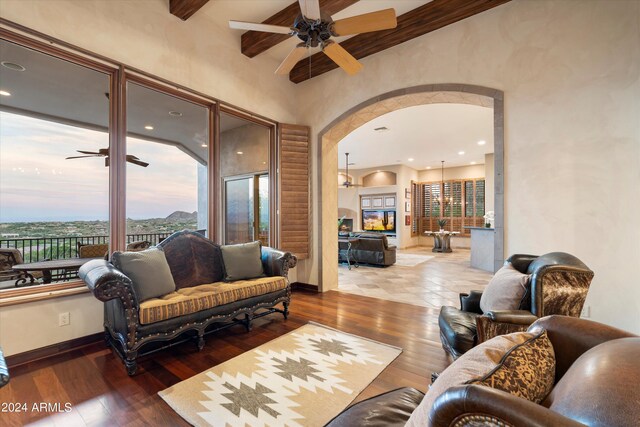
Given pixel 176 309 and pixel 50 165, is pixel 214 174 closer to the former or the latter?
pixel 50 165

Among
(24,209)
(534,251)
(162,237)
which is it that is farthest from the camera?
(162,237)

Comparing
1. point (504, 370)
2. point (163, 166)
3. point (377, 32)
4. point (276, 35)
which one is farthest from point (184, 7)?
point (504, 370)

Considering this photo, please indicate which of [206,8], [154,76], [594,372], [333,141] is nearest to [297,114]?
[333,141]

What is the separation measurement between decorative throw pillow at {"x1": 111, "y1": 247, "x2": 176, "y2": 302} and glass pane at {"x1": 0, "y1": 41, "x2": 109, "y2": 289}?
1.85 ft

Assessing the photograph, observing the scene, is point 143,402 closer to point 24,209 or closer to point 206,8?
point 24,209

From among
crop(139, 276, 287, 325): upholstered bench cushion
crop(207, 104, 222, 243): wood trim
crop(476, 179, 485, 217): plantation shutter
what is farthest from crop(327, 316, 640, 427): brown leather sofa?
crop(476, 179, 485, 217): plantation shutter

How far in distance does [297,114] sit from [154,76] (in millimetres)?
2365

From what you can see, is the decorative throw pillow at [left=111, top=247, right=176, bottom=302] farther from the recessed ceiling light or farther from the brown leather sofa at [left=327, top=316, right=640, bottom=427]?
the brown leather sofa at [left=327, top=316, right=640, bottom=427]

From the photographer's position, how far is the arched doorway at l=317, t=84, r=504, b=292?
312 cm

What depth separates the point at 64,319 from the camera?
2480mm

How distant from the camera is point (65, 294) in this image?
2.47 metres

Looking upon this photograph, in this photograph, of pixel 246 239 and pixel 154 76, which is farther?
pixel 246 239

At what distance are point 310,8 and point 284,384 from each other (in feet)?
9.59

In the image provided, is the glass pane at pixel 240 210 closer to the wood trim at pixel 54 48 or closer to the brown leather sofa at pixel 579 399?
the wood trim at pixel 54 48
